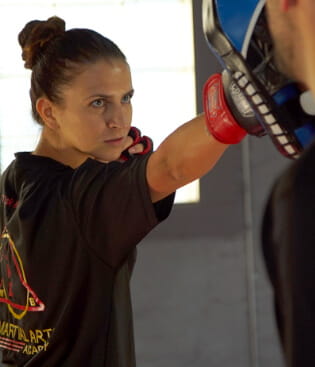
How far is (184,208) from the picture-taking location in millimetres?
3088

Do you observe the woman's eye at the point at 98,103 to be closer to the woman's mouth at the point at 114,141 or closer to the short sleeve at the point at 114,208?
the woman's mouth at the point at 114,141

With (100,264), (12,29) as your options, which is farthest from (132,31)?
(100,264)

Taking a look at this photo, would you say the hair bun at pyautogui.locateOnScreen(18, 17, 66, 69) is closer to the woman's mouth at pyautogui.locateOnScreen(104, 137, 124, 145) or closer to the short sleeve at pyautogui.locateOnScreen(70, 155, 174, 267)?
the woman's mouth at pyautogui.locateOnScreen(104, 137, 124, 145)

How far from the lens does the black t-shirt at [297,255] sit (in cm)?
75

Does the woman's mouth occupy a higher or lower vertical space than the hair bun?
lower

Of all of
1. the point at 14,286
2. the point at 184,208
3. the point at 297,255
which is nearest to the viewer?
the point at 297,255

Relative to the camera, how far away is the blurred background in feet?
10.0

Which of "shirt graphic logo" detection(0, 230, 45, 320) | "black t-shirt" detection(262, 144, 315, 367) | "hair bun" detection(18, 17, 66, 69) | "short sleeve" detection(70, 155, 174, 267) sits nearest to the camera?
"black t-shirt" detection(262, 144, 315, 367)

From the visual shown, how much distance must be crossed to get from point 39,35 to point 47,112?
0.15 metres

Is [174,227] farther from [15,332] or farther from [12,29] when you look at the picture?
[15,332]

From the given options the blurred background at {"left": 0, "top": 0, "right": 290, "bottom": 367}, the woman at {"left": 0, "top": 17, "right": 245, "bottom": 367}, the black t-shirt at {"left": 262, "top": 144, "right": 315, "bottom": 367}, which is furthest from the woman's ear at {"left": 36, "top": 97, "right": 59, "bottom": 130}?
the blurred background at {"left": 0, "top": 0, "right": 290, "bottom": 367}

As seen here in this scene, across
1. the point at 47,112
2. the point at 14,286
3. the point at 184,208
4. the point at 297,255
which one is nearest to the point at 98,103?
the point at 47,112

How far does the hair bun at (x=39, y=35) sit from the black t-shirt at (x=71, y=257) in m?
0.21

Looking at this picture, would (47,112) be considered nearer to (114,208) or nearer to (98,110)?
(98,110)
